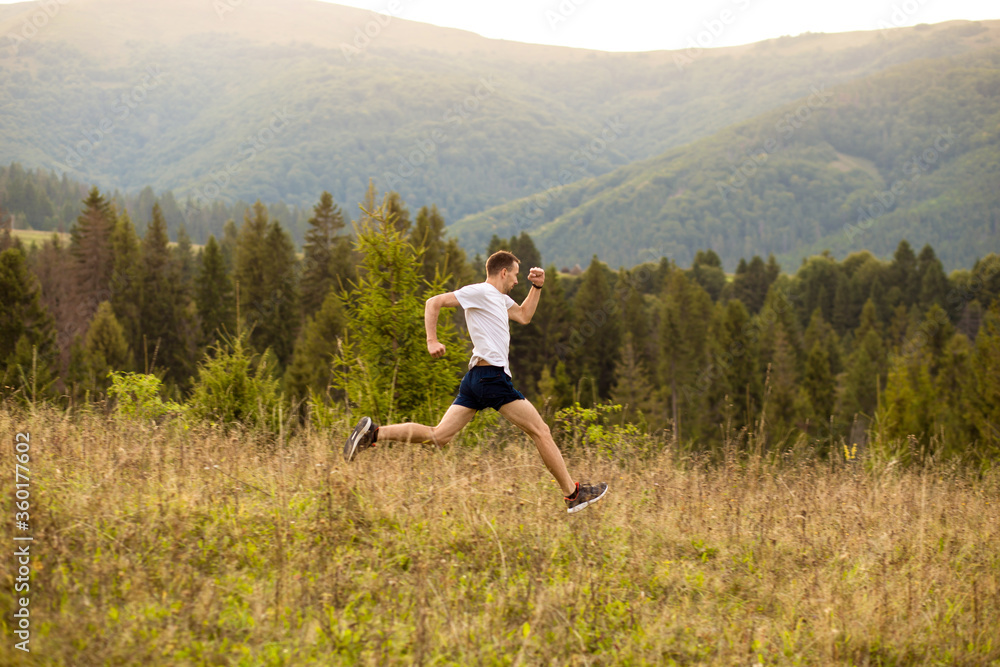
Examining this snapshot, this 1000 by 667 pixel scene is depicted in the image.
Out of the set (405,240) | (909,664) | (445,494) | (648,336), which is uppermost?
(405,240)

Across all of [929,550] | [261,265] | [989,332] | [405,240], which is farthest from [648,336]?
[929,550]

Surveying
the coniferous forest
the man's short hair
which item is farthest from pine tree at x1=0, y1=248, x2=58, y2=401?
the man's short hair

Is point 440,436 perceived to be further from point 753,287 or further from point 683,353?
point 753,287

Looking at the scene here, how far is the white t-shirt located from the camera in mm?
5297

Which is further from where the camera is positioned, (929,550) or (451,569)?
(929,550)

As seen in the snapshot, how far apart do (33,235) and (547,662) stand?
14074cm

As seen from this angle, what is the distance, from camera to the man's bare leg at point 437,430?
5430 millimetres

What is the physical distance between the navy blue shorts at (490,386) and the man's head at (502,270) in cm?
73

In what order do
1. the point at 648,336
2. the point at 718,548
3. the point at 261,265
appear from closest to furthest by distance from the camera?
the point at 718,548 < the point at 261,265 < the point at 648,336

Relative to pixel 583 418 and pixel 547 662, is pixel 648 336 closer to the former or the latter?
pixel 583 418

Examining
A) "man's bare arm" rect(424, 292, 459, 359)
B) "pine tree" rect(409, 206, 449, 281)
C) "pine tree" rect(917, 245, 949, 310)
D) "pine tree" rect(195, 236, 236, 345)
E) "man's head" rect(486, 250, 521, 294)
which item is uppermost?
"pine tree" rect(409, 206, 449, 281)

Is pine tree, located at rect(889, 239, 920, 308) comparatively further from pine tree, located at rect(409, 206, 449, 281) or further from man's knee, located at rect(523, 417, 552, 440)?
man's knee, located at rect(523, 417, 552, 440)

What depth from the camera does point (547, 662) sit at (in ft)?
11.6

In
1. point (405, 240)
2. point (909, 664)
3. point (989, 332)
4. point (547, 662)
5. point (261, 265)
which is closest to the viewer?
point (547, 662)
